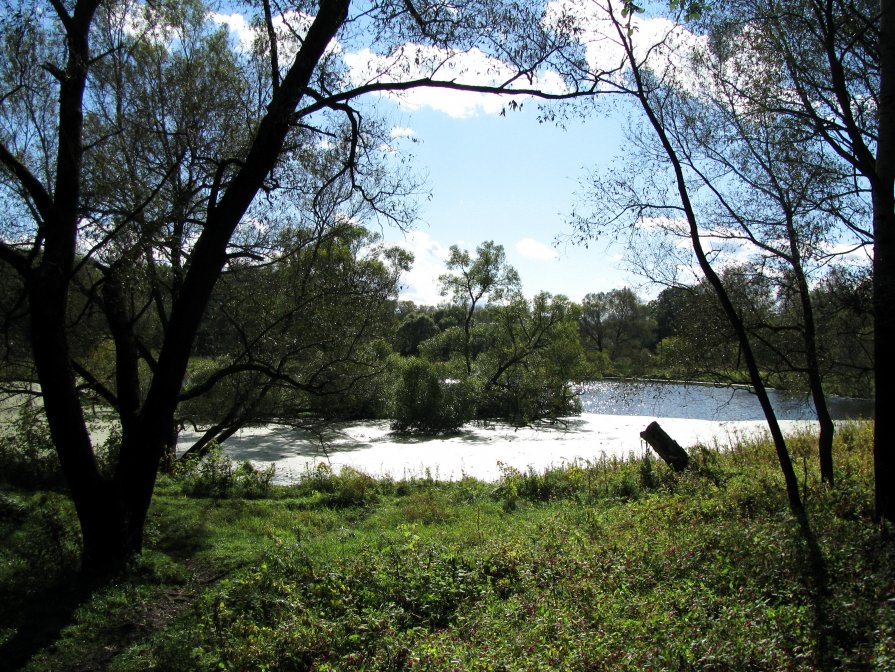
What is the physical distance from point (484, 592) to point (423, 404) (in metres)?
16.2

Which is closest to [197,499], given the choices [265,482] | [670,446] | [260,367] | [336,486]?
[265,482]

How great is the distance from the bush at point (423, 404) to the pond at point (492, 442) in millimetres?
750

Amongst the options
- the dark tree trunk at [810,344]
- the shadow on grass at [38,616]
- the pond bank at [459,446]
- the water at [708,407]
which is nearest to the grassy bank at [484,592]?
the shadow on grass at [38,616]

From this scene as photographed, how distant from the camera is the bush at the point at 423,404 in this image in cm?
2102

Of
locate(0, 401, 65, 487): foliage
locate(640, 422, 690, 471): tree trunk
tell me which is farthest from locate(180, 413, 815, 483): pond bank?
locate(0, 401, 65, 487): foliage

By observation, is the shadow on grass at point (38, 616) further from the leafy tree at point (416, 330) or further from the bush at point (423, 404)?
the leafy tree at point (416, 330)

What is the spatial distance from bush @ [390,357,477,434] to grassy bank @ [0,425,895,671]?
493 inches

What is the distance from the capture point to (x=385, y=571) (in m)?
5.32

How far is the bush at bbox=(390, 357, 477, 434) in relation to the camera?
21016 mm

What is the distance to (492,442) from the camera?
18484 mm

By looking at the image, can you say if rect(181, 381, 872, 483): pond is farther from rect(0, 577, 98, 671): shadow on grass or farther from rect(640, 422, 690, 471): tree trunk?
rect(0, 577, 98, 671): shadow on grass

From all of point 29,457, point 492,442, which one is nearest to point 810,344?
point 492,442

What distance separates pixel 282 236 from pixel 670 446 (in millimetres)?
7839

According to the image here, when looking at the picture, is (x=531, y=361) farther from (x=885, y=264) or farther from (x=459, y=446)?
(x=885, y=264)
